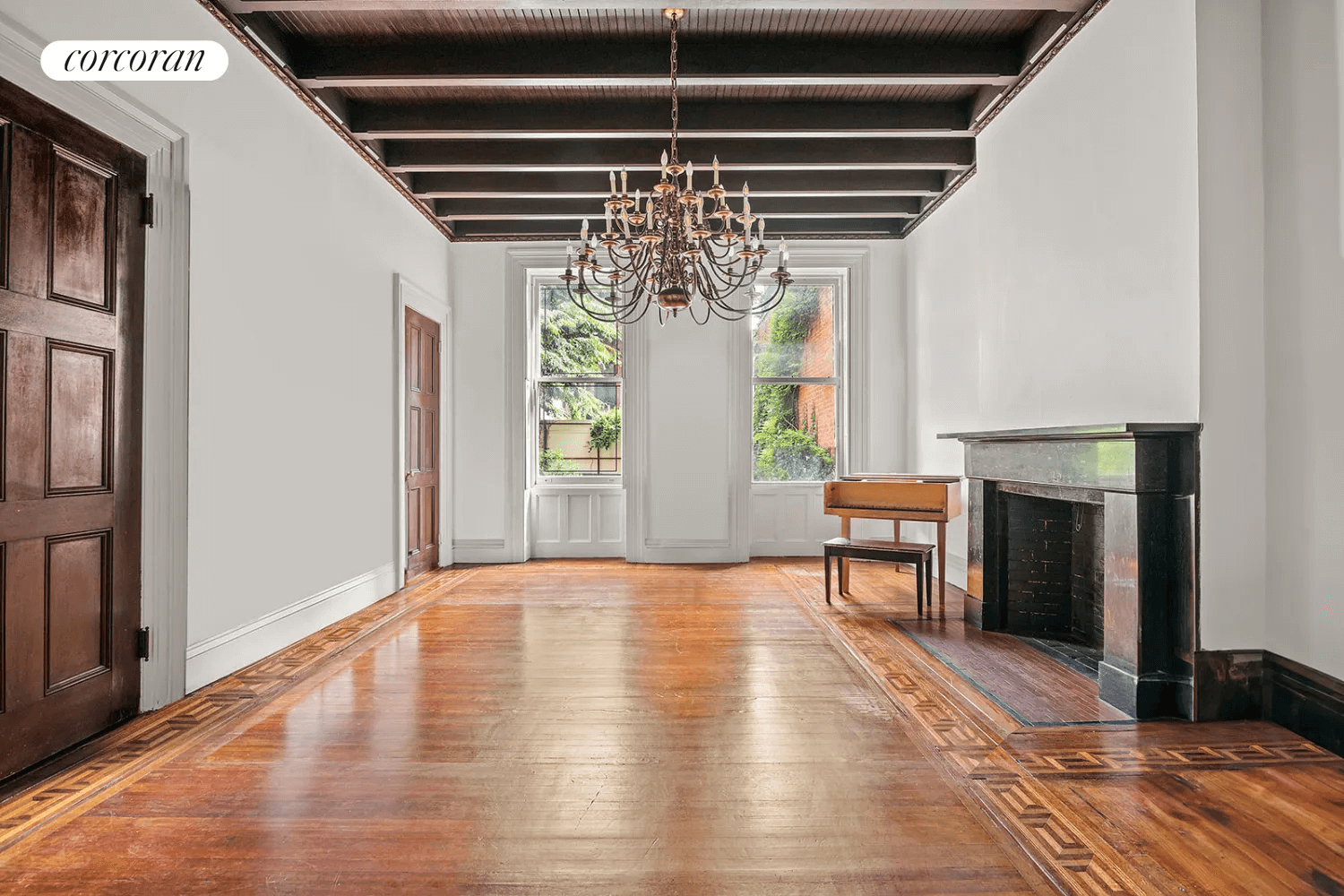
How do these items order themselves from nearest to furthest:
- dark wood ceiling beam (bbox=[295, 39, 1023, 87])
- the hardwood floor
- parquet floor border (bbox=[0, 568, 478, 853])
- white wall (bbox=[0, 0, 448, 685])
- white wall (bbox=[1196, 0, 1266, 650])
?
the hardwood floor → parquet floor border (bbox=[0, 568, 478, 853]) → white wall (bbox=[1196, 0, 1266, 650]) → white wall (bbox=[0, 0, 448, 685]) → dark wood ceiling beam (bbox=[295, 39, 1023, 87])

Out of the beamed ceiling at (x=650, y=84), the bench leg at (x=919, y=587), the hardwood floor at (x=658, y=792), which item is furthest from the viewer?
the bench leg at (x=919, y=587)

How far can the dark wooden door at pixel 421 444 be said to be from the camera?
5805 millimetres

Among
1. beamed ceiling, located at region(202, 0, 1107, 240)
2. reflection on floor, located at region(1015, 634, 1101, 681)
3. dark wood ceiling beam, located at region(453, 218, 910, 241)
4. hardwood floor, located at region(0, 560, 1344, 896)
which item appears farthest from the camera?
dark wood ceiling beam, located at region(453, 218, 910, 241)

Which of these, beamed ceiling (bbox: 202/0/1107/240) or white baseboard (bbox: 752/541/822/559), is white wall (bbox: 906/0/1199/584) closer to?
beamed ceiling (bbox: 202/0/1107/240)

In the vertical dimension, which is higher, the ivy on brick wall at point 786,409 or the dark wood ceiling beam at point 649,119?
the dark wood ceiling beam at point 649,119

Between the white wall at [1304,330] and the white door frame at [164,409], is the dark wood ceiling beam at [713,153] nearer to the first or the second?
the white door frame at [164,409]

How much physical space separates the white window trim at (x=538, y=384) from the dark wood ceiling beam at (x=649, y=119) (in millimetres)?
2292

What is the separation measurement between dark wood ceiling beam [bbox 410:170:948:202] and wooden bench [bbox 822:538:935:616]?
283cm

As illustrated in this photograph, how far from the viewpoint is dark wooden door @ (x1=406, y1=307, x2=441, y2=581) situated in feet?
19.0

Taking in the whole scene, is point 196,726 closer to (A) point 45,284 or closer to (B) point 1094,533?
(A) point 45,284

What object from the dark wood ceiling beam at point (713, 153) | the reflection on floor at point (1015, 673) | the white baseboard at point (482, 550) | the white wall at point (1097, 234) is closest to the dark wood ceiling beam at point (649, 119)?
the dark wood ceiling beam at point (713, 153)

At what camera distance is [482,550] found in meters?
6.82

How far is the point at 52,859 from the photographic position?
1.89 m

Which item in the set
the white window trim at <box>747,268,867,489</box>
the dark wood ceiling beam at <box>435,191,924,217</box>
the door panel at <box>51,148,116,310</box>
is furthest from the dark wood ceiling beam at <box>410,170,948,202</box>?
the door panel at <box>51,148,116,310</box>
